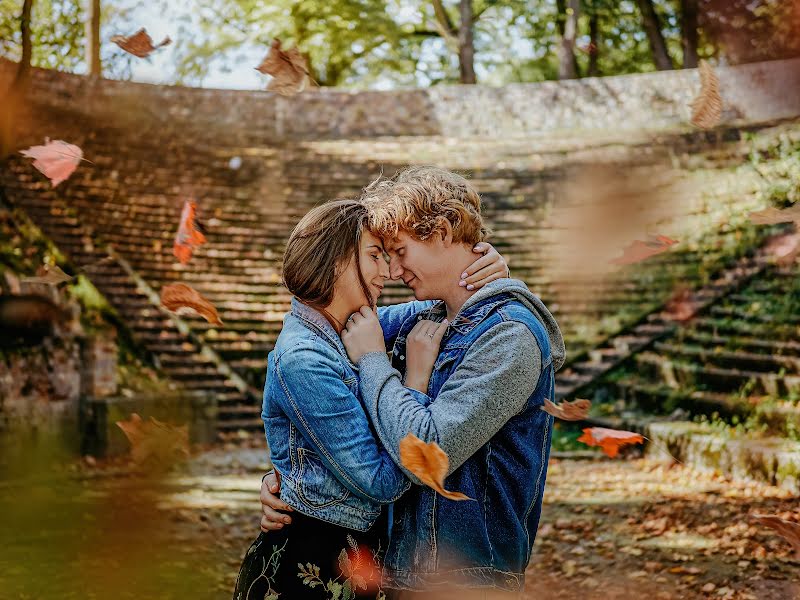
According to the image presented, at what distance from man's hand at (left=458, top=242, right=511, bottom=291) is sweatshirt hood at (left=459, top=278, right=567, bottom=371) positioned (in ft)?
0.14

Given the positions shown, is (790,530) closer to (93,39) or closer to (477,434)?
(477,434)

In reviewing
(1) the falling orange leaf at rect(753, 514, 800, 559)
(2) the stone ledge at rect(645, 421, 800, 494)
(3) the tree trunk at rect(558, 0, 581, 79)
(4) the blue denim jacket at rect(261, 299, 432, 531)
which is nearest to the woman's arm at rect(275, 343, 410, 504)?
(4) the blue denim jacket at rect(261, 299, 432, 531)

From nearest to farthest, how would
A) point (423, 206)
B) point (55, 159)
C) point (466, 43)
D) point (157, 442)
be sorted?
point (423, 206) < point (157, 442) < point (55, 159) < point (466, 43)

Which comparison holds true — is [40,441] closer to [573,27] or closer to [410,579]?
[410,579]

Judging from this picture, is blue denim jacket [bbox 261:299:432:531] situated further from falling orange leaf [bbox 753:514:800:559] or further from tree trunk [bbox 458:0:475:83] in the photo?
tree trunk [bbox 458:0:475:83]

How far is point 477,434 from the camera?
1958 mm

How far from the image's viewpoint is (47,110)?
38.5ft

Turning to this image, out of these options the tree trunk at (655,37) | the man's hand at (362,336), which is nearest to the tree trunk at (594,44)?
the tree trunk at (655,37)

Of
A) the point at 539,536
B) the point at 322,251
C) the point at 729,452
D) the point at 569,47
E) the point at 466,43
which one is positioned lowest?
the point at 539,536

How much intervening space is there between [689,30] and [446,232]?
15631 mm

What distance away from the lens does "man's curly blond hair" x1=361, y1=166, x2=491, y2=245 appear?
7.20 feet

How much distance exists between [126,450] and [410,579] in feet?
22.9

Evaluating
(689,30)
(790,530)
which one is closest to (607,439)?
(790,530)

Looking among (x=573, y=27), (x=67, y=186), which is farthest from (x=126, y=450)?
(x=573, y=27)
